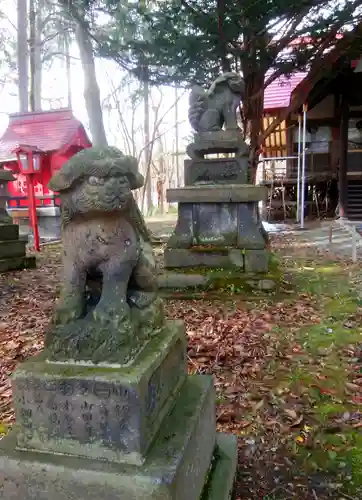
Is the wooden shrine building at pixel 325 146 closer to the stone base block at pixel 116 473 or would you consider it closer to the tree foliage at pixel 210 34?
the tree foliage at pixel 210 34

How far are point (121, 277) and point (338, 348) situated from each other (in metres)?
2.80

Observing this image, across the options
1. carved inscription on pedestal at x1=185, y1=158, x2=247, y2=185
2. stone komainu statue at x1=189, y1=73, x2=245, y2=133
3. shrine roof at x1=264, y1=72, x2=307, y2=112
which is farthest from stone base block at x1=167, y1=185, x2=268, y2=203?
shrine roof at x1=264, y1=72, x2=307, y2=112

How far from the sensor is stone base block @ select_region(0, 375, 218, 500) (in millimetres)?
1542

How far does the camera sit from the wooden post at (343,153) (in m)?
13.3

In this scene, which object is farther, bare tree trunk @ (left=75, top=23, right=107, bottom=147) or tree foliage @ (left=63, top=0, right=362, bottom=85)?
bare tree trunk @ (left=75, top=23, right=107, bottom=147)

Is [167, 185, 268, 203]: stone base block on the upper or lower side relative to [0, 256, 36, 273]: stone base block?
upper

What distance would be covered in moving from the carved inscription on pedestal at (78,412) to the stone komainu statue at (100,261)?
130 millimetres

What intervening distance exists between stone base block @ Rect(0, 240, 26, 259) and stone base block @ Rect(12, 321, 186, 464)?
6.57 meters

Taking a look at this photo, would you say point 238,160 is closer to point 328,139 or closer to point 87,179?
point 87,179

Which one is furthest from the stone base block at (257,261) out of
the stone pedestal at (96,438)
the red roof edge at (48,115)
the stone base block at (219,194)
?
the red roof edge at (48,115)

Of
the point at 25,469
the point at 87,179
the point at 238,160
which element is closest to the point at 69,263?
the point at 87,179

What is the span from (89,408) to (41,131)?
12874mm

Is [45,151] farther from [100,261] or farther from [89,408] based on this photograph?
[89,408]

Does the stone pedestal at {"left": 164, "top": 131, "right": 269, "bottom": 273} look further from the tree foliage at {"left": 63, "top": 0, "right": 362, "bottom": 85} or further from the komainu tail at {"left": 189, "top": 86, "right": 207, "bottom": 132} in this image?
the tree foliage at {"left": 63, "top": 0, "right": 362, "bottom": 85}
